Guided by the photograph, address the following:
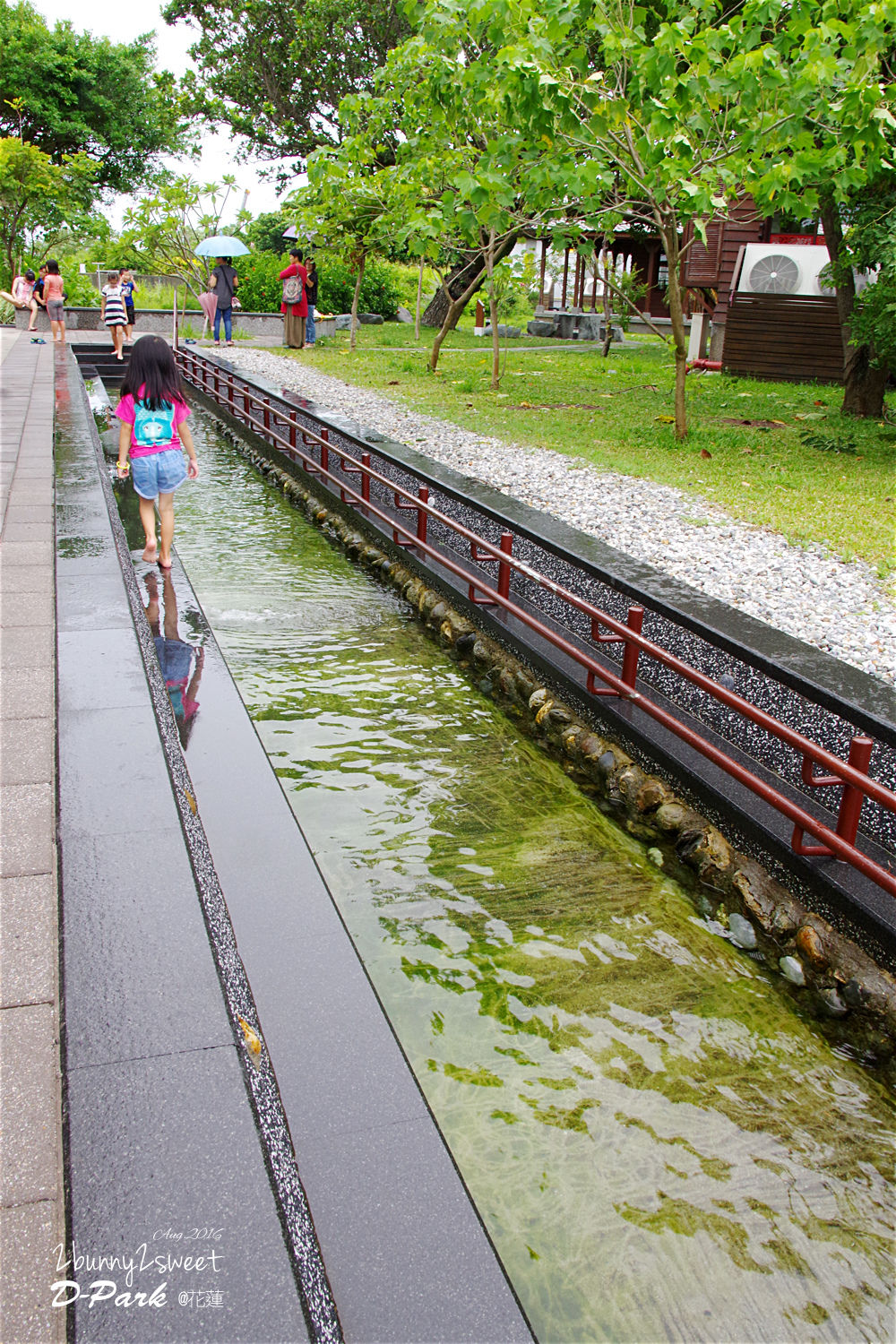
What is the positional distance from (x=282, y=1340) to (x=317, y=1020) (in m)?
1.35

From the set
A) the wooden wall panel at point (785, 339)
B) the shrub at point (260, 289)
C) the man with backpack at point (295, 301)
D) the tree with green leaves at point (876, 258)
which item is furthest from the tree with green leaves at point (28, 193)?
the tree with green leaves at point (876, 258)

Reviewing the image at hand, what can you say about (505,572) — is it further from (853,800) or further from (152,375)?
(853,800)

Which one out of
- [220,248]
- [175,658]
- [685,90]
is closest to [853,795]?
[175,658]

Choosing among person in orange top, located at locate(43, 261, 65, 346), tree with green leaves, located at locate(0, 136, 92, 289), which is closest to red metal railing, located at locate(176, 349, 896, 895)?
person in orange top, located at locate(43, 261, 65, 346)

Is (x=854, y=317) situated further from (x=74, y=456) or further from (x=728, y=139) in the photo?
(x=74, y=456)

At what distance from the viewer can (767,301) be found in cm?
1767

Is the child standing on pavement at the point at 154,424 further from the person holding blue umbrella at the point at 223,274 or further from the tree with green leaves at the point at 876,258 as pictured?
the person holding blue umbrella at the point at 223,274

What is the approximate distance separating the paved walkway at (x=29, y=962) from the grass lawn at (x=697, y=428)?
5732mm

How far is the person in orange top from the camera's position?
67.2ft

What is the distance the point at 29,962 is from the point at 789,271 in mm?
17977

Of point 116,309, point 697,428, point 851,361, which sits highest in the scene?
point 116,309

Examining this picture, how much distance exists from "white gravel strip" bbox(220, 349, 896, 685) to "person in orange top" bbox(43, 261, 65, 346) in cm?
1114

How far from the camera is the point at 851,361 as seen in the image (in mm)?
14375

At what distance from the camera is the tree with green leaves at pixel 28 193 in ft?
90.1
